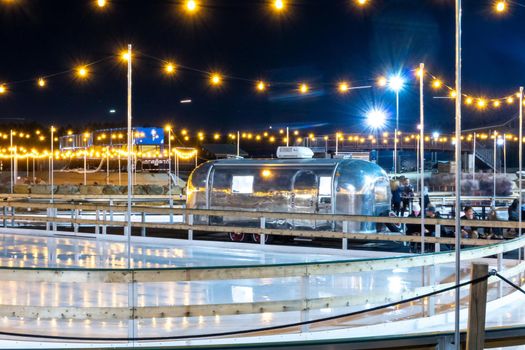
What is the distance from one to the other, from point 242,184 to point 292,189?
1680 mm

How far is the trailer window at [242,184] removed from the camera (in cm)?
1950

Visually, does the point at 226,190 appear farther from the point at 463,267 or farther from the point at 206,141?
the point at 206,141

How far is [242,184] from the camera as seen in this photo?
64.3 ft

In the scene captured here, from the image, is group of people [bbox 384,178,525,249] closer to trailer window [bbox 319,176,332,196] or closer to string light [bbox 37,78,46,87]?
trailer window [bbox 319,176,332,196]

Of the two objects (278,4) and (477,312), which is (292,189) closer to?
(278,4)

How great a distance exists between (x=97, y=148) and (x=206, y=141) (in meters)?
39.6

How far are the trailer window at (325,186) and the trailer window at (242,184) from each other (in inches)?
89.8

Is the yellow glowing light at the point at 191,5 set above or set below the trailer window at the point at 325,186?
above

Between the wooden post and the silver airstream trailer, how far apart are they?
13.3 metres

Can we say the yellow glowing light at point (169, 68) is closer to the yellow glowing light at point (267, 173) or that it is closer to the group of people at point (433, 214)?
the yellow glowing light at point (267, 173)

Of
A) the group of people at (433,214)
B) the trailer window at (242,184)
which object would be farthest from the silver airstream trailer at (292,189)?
the group of people at (433,214)

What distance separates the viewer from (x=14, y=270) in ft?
21.2

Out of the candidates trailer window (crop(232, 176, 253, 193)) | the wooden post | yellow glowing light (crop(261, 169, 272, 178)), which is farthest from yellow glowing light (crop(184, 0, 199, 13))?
the wooden post

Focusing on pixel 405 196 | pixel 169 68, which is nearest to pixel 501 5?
pixel 405 196
